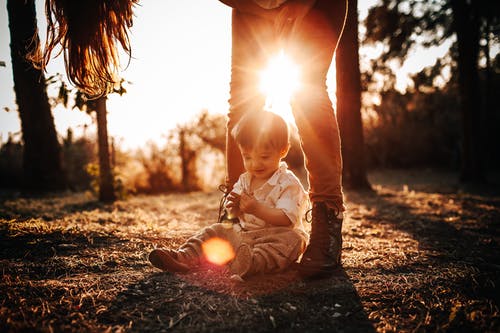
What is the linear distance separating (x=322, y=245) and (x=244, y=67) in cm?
117

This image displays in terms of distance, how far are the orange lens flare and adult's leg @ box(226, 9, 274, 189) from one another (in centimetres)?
49

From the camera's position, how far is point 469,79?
689cm

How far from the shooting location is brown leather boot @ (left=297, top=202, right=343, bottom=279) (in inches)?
63.0

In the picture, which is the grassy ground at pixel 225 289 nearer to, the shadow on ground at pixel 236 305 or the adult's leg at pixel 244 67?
the shadow on ground at pixel 236 305

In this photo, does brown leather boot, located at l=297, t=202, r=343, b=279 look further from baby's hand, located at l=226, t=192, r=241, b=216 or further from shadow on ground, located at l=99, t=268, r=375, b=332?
baby's hand, located at l=226, t=192, r=241, b=216

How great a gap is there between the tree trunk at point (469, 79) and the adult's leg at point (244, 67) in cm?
642

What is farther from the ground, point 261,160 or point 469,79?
point 469,79

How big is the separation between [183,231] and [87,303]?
131 cm

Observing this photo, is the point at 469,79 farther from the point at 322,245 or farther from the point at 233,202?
the point at 233,202

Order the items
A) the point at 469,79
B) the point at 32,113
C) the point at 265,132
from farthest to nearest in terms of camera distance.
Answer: the point at 469,79
the point at 32,113
the point at 265,132

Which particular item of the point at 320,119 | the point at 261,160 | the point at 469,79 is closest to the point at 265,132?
the point at 261,160

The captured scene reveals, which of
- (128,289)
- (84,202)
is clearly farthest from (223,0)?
(84,202)

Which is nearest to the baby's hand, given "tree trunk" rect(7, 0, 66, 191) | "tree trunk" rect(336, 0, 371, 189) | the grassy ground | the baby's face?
the baby's face

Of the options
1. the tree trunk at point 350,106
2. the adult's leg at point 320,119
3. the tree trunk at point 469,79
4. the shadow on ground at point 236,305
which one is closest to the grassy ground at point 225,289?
the shadow on ground at point 236,305
